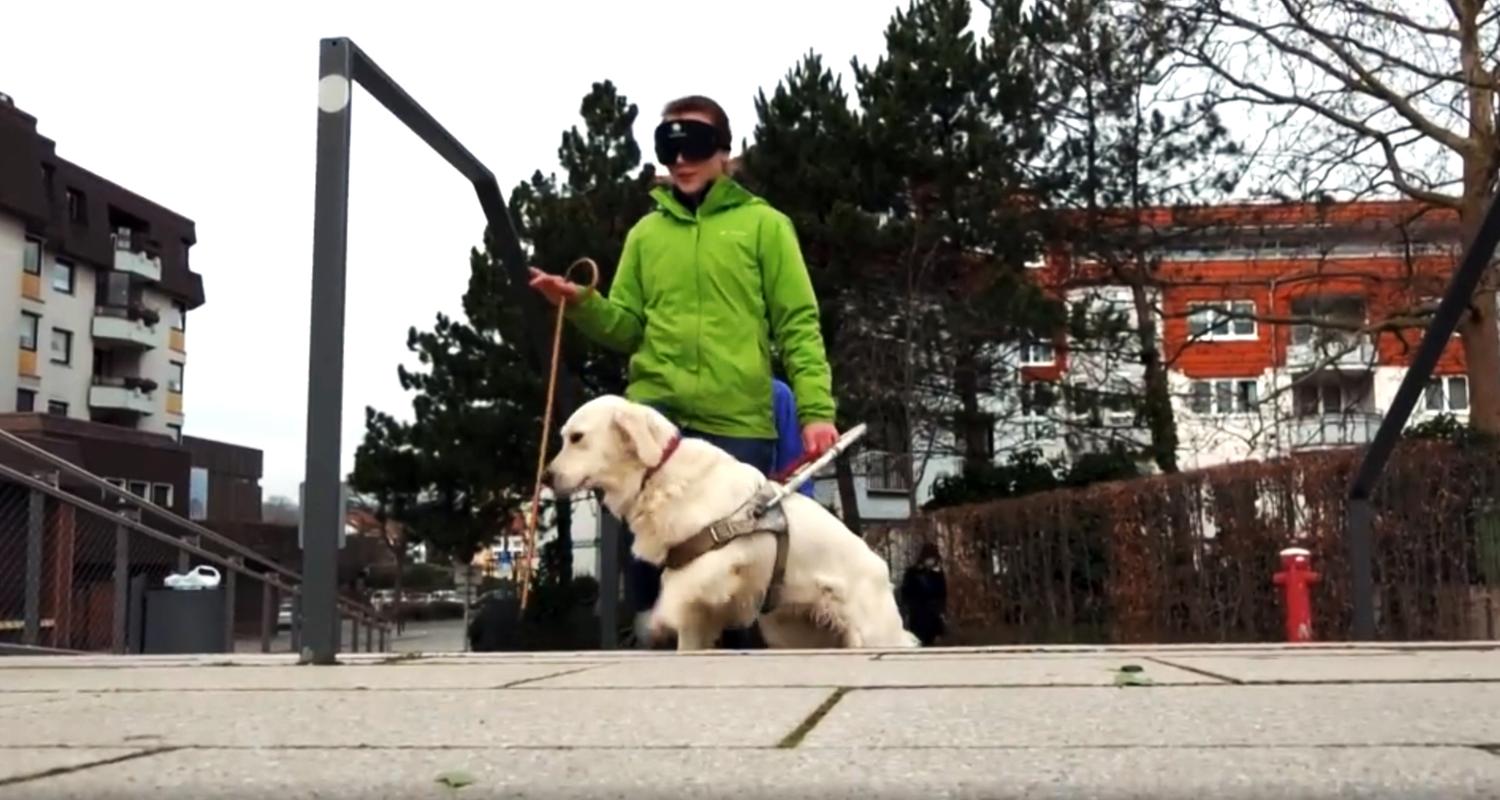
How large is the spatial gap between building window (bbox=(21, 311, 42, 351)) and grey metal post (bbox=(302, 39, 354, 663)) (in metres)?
54.8

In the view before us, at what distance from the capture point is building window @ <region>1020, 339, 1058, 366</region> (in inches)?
866

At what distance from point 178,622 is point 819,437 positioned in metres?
7.73

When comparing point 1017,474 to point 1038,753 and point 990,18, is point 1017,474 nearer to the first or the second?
point 990,18

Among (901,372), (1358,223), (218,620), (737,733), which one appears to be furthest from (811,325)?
(901,372)

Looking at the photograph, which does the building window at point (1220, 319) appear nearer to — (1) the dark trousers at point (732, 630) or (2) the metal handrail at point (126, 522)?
(2) the metal handrail at point (126, 522)

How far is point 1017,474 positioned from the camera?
74.9 feet

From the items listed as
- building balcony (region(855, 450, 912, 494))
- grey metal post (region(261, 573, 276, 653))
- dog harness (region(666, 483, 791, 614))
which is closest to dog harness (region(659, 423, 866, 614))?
dog harness (region(666, 483, 791, 614))

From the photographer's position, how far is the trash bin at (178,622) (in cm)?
1113

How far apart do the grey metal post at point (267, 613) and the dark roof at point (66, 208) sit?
40088 mm

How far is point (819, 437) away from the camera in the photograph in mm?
5055

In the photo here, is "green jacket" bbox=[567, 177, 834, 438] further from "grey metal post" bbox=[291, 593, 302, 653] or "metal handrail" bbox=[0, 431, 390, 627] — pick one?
"metal handrail" bbox=[0, 431, 390, 627]

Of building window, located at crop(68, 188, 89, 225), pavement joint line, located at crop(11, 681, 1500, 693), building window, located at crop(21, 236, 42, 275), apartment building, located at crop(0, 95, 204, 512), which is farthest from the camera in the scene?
building window, located at crop(68, 188, 89, 225)

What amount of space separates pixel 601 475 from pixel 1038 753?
3.11m

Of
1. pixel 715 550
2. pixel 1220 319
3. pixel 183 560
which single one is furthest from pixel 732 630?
pixel 1220 319
